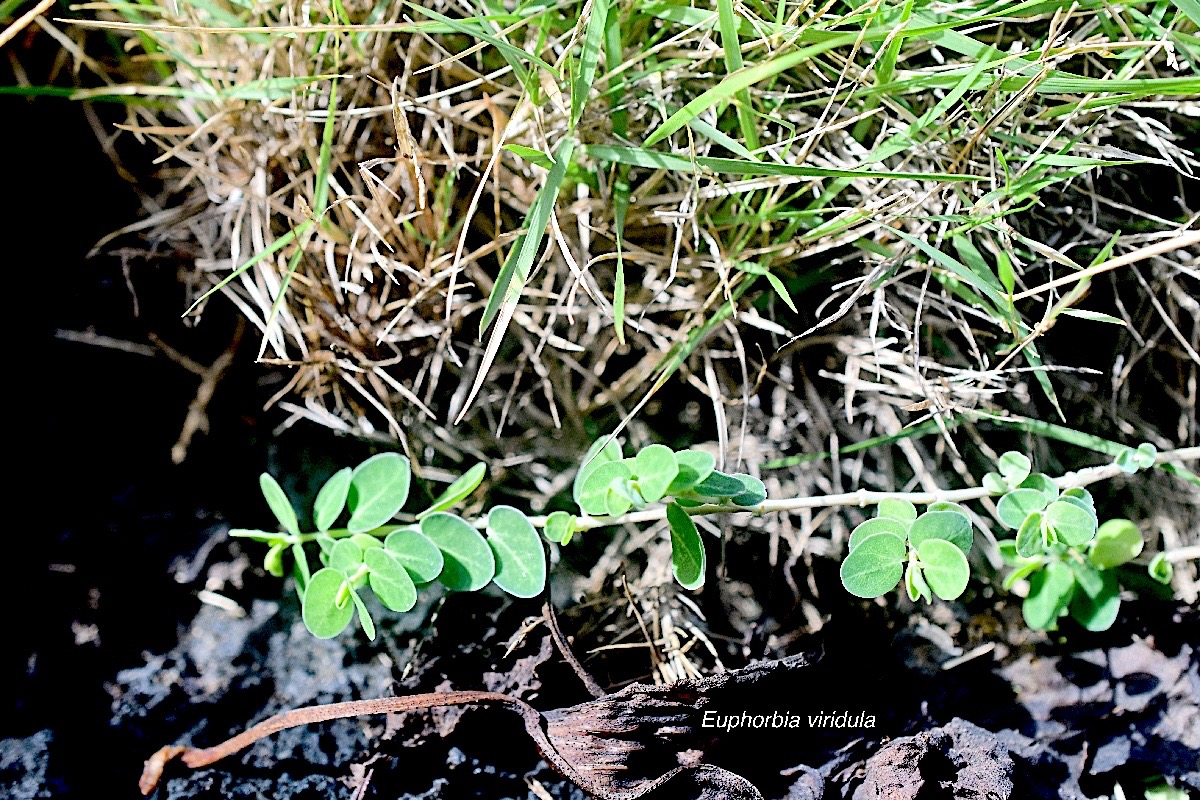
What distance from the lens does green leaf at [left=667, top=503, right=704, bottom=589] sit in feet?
2.98

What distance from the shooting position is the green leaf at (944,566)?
899mm

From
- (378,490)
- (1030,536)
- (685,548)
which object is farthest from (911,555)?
(378,490)

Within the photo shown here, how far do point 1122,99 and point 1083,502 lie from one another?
1.46 ft

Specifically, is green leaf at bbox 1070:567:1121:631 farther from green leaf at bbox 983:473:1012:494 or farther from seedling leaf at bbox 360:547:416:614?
seedling leaf at bbox 360:547:416:614

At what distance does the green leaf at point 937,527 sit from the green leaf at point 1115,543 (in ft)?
0.69

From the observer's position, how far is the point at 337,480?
1.04 metres

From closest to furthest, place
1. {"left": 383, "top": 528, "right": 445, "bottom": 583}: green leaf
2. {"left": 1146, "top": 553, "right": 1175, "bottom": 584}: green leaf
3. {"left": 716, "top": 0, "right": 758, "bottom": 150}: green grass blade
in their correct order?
1. {"left": 716, "top": 0, "right": 758, "bottom": 150}: green grass blade
2. {"left": 383, "top": 528, "right": 445, "bottom": 583}: green leaf
3. {"left": 1146, "top": 553, "right": 1175, "bottom": 584}: green leaf

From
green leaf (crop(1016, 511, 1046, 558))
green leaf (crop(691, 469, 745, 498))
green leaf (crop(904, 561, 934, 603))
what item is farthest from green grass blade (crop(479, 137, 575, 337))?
green leaf (crop(1016, 511, 1046, 558))

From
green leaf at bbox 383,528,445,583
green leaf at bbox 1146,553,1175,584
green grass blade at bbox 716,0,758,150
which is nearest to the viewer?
green grass blade at bbox 716,0,758,150

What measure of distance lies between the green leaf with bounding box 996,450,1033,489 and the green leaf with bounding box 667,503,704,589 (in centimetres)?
37

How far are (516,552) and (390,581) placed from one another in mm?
140

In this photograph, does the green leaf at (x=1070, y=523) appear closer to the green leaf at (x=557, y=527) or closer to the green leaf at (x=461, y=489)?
the green leaf at (x=557, y=527)

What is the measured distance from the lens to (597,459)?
96 cm

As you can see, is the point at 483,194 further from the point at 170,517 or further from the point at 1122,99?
the point at 1122,99
